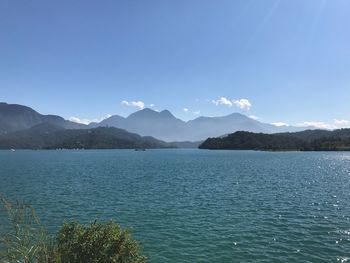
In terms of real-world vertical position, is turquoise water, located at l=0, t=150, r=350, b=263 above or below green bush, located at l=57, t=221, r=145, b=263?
below

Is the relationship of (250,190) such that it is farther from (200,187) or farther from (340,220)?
(340,220)

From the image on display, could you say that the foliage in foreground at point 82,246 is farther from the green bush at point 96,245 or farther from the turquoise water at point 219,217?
the turquoise water at point 219,217

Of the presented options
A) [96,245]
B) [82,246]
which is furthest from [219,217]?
[82,246]

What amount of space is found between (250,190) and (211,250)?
40231mm

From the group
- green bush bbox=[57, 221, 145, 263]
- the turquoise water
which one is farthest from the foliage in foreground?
the turquoise water

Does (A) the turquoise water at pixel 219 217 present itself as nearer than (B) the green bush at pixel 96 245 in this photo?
No

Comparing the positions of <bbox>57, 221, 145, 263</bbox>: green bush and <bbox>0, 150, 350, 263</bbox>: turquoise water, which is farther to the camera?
<bbox>0, 150, 350, 263</bbox>: turquoise water

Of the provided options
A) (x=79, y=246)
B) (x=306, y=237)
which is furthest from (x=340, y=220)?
(x=79, y=246)

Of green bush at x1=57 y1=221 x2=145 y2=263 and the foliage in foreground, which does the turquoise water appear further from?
the foliage in foreground

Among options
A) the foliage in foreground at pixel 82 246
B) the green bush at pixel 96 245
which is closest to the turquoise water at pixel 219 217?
the green bush at pixel 96 245

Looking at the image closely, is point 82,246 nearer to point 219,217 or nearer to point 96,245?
point 96,245

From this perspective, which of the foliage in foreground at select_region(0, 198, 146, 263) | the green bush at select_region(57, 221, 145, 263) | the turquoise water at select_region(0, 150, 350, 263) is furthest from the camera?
the turquoise water at select_region(0, 150, 350, 263)

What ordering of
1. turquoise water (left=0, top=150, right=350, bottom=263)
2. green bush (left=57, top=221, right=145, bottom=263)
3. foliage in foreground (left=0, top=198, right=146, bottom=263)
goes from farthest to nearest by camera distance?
turquoise water (left=0, top=150, right=350, bottom=263), green bush (left=57, top=221, right=145, bottom=263), foliage in foreground (left=0, top=198, right=146, bottom=263)

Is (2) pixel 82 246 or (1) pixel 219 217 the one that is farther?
(1) pixel 219 217
